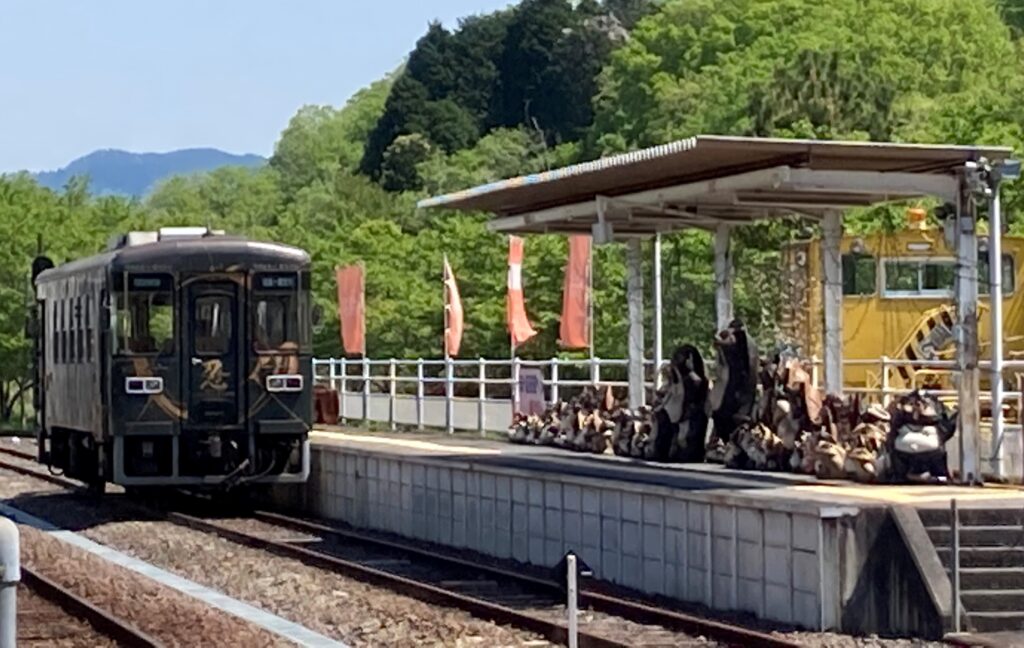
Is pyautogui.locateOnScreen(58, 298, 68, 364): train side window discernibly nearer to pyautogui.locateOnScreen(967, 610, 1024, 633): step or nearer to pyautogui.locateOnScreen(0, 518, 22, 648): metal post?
pyautogui.locateOnScreen(967, 610, 1024, 633): step

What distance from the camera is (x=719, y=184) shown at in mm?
18078

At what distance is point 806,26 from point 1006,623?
6639cm

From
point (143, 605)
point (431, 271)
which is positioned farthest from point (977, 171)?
point (431, 271)

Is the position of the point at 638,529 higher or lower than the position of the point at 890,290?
lower

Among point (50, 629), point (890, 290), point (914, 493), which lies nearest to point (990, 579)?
point (914, 493)

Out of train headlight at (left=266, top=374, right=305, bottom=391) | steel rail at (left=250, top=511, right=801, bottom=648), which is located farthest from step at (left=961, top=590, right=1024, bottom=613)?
train headlight at (left=266, top=374, right=305, bottom=391)

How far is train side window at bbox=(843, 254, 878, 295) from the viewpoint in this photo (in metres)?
28.2

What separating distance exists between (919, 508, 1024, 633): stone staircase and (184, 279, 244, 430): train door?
1154cm

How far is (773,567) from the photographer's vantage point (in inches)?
548

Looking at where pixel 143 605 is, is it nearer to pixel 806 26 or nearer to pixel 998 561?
pixel 998 561

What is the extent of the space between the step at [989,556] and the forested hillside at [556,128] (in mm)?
21413

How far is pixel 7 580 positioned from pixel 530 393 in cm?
2163

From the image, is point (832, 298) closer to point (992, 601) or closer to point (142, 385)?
point (992, 601)

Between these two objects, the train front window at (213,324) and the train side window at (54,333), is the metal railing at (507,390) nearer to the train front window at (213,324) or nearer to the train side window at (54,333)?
the train front window at (213,324)
